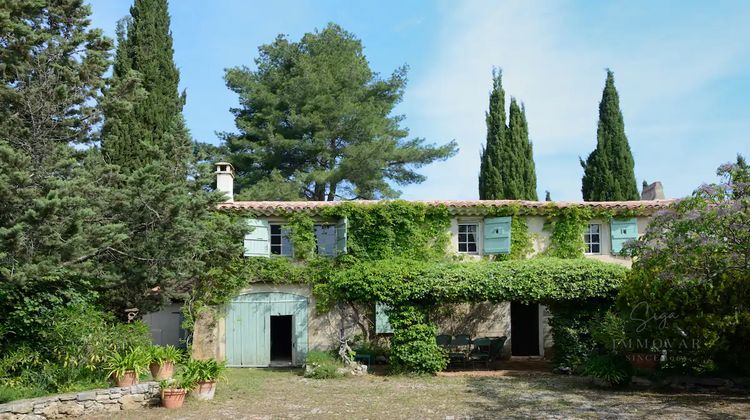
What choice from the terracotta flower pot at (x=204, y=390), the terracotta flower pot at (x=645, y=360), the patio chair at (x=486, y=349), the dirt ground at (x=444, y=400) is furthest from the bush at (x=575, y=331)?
the terracotta flower pot at (x=204, y=390)

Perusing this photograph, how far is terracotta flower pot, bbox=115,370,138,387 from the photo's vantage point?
40.6ft

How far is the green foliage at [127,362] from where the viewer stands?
40.6ft

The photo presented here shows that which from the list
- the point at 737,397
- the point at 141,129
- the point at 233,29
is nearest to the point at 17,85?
the point at 233,29

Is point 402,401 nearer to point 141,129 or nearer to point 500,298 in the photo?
point 500,298

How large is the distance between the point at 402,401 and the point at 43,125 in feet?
31.2

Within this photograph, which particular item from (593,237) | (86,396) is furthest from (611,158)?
(86,396)

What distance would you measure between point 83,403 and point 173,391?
5.24 ft

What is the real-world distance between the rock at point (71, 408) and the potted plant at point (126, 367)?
91 centimetres

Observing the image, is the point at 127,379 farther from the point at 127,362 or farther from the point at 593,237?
the point at 593,237

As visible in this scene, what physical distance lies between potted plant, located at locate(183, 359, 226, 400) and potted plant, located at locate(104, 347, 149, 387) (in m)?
0.90

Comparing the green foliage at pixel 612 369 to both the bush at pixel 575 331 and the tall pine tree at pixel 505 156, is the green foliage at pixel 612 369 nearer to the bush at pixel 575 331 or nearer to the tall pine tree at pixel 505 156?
the bush at pixel 575 331

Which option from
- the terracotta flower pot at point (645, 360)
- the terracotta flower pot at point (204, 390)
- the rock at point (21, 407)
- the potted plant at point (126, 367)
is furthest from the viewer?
the terracotta flower pot at point (645, 360)

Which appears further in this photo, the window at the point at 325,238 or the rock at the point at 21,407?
the window at the point at 325,238

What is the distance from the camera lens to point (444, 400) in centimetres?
1288
